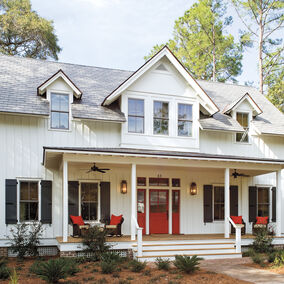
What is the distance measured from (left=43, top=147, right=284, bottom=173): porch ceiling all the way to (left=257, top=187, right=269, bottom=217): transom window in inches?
104

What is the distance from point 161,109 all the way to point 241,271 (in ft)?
23.6

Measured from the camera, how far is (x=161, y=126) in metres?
15.3

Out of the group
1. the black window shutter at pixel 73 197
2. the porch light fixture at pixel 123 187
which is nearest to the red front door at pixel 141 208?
the porch light fixture at pixel 123 187

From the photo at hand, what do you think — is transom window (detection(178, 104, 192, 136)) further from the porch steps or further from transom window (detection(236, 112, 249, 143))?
the porch steps

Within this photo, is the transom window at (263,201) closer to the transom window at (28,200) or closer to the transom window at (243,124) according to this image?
the transom window at (243,124)

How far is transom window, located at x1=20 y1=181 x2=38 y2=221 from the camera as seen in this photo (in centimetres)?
1346

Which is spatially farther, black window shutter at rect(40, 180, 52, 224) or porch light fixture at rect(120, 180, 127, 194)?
porch light fixture at rect(120, 180, 127, 194)

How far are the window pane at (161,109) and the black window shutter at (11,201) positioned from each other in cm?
599

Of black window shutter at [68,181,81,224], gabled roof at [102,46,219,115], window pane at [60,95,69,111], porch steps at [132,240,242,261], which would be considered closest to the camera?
porch steps at [132,240,242,261]

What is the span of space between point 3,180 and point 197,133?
7.66m

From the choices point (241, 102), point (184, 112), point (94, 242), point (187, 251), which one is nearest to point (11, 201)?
point (94, 242)

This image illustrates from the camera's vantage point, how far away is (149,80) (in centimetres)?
1523

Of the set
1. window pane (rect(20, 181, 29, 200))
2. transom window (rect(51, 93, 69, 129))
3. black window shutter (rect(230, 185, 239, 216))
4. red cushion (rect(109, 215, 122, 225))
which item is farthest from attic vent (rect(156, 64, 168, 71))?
window pane (rect(20, 181, 29, 200))

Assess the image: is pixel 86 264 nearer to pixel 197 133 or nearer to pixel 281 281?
pixel 281 281
